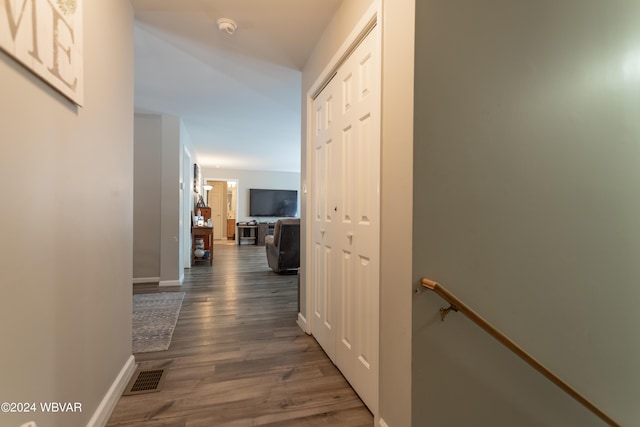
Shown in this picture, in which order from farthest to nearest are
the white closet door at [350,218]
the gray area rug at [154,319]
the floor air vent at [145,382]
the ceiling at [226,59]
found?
1. the gray area rug at [154,319]
2. the ceiling at [226,59]
3. the floor air vent at [145,382]
4. the white closet door at [350,218]

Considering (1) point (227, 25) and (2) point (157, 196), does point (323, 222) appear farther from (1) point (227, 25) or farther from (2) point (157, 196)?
(2) point (157, 196)

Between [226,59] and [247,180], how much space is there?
741cm

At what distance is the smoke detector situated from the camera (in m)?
2.13

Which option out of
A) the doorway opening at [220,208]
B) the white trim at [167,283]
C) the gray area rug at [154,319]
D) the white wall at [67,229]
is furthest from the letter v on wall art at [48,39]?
the doorway opening at [220,208]

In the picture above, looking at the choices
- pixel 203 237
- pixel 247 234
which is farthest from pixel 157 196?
pixel 247 234

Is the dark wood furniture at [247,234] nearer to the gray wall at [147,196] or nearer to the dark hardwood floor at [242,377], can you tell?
the gray wall at [147,196]

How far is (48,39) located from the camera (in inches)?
40.2

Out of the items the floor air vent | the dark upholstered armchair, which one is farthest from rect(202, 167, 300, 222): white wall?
Answer: the floor air vent

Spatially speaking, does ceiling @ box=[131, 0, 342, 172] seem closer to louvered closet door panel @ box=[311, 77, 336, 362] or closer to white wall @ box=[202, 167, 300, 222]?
louvered closet door panel @ box=[311, 77, 336, 362]

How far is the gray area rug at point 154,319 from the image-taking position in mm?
2418

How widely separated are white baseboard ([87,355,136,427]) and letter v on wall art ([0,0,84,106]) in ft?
4.89

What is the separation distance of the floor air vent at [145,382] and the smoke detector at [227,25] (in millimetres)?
2537

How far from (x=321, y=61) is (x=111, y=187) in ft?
5.80

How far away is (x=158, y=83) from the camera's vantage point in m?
3.20
